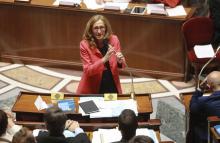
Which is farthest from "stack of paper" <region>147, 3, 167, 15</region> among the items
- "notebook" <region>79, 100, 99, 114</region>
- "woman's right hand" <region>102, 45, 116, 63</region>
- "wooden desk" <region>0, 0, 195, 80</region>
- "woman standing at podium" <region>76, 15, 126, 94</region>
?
"notebook" <region>79, 100, 99, 114</region>

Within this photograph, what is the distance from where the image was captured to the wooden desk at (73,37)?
23.1 feet

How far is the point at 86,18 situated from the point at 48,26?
667 mm

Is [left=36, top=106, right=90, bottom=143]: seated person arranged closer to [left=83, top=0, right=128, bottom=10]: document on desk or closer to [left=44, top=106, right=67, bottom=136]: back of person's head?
[left=44, top=106, right=67, bottom=136]: back of person's head

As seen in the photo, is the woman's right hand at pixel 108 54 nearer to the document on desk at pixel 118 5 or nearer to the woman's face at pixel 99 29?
the woman's face at pixel 99 29

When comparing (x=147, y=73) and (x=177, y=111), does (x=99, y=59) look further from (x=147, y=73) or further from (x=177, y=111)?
(x=147, y=73)

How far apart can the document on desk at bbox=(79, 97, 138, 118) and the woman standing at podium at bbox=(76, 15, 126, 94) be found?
0.37 m

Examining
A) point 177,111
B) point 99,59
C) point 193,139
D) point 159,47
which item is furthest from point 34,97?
point 159,47

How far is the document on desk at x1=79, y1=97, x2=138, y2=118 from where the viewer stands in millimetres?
4695

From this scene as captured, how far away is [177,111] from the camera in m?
6.41

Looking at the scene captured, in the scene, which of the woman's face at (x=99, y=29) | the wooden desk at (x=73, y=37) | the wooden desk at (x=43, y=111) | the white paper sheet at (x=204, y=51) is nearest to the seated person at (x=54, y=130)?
the wooden desk at (x=43, y=111)

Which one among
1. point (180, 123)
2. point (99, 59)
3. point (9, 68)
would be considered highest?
point (99, 59)

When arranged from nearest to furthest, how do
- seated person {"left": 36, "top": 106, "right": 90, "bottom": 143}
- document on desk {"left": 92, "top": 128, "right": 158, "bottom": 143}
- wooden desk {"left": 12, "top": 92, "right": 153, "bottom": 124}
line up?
seated person {"left": 36, "top": 106, "right": 90, "bottom": 143}, document on desk {"left": 92, "top": 128, "right": 158, "bottom": 143}, wooden desk {"left": 12, "top": 92, "right": 153, "bottom": 124}

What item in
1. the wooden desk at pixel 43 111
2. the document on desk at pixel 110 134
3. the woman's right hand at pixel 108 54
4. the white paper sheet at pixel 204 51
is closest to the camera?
the document on desk at pixel 110 134

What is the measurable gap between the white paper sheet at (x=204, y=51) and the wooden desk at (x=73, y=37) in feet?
1.16
